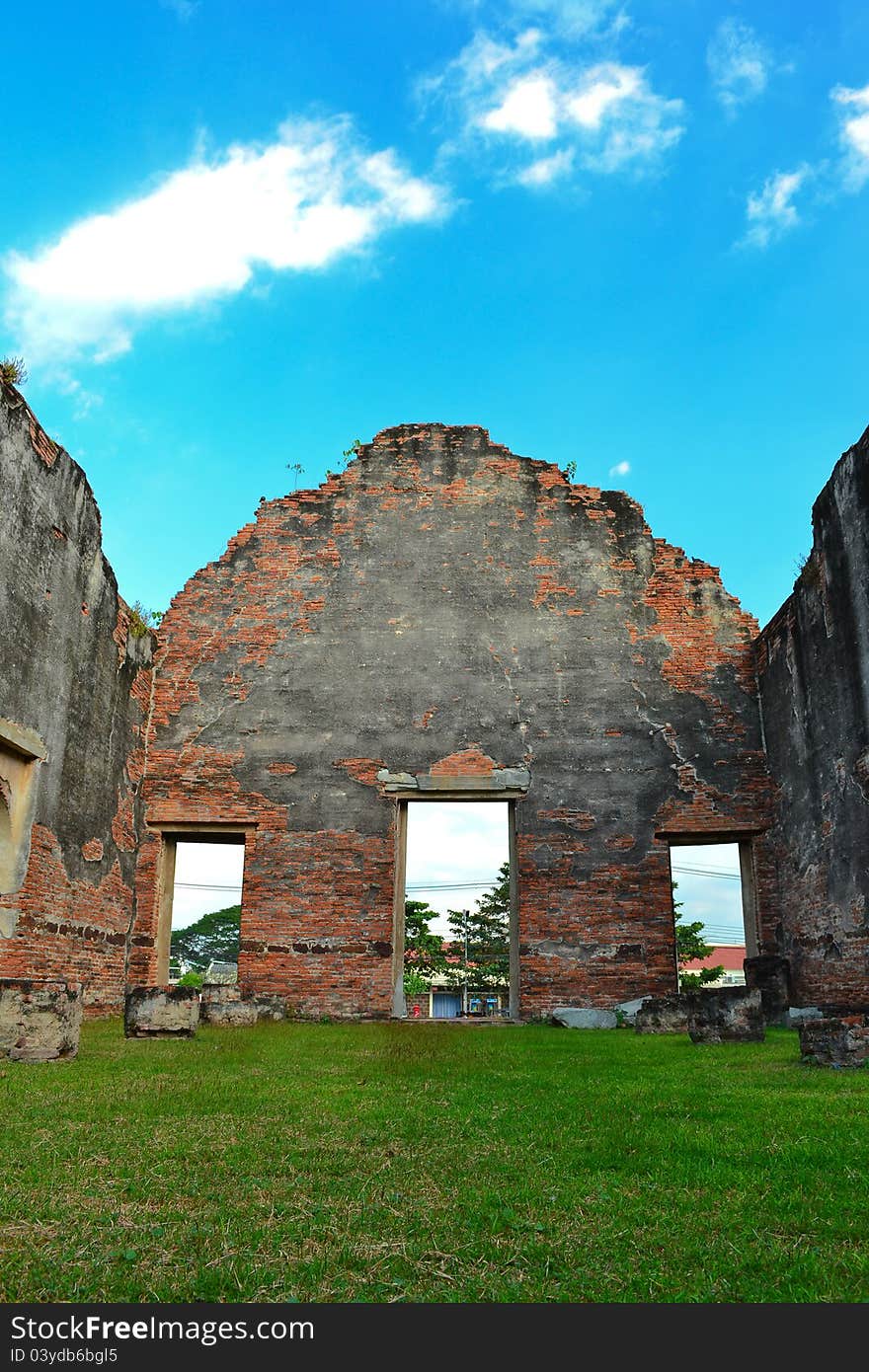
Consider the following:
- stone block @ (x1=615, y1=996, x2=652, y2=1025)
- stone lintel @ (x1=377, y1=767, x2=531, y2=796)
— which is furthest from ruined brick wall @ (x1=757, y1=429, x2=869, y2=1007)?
stone lintel @ (x1=377, y1=767, x2=531, y2=796)

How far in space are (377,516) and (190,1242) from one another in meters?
12.0

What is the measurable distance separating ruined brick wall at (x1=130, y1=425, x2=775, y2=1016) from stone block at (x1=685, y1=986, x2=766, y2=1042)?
149 inches

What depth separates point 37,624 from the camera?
392 inches

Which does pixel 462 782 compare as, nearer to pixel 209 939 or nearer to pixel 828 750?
pixel 828 750

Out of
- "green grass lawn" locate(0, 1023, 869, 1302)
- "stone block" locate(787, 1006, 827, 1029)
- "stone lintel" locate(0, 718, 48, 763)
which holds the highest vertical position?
"stone lintel" locate(0, 718, 48, 763)

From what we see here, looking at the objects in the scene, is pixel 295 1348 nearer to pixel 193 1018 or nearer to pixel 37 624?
pixel 193 1018

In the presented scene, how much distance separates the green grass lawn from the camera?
207 cm

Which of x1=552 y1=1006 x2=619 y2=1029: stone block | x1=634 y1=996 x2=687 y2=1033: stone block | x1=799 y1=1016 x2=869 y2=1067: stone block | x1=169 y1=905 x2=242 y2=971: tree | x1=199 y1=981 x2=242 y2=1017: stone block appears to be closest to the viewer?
x1=799 y1=1016 x2=869 y2=1067: stone block

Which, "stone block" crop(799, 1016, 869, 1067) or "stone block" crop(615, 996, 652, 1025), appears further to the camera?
"stone block" crop(615, 996, 652, 1025)

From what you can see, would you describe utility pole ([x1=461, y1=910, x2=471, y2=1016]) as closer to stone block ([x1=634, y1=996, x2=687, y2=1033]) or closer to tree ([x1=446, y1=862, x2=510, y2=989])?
tree ([x1=446, y1=862, x2=510, y2=989])

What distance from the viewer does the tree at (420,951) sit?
1101 inches

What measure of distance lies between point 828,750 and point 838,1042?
5.10 m

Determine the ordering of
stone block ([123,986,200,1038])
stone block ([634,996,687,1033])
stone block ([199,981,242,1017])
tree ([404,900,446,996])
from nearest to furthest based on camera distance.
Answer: stone block ([123,986,200,1038]) → stone block ([634,996,687,1033]) → stone block ([199,981,242,1017]) → tree ([404,900,446,996])

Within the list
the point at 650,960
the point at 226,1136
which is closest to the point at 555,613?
the point at 650,960
